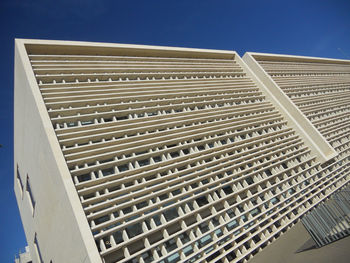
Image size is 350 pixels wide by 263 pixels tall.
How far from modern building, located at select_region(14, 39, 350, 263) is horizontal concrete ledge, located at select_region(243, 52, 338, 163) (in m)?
0.05

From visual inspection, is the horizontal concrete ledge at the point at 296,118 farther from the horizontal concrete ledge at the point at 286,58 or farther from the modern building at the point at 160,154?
the horizontal concrete ledge at the point at 286,58

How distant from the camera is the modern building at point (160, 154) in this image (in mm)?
4379

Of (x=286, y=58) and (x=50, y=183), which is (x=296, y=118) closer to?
(x=286, y=58)

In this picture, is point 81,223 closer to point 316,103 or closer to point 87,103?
point 87,103

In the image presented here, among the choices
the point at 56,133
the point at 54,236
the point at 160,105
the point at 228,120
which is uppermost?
the point at 160,105

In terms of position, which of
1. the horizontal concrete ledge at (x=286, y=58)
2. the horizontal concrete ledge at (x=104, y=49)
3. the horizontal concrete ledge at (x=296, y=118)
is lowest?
the horizontal concrete ledge at (x=296, y=118)

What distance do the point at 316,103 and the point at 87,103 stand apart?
33.7ft

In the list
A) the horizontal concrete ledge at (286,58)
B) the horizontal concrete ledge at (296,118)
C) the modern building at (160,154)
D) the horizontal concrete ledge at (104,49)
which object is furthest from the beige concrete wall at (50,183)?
the horizontal concrete ledge at (286,58)

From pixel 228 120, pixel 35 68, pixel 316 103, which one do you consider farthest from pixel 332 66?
pixel 35 68

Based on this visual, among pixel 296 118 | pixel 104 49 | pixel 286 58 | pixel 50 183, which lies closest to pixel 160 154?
pixel 50 183

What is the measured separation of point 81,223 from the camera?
146 inches

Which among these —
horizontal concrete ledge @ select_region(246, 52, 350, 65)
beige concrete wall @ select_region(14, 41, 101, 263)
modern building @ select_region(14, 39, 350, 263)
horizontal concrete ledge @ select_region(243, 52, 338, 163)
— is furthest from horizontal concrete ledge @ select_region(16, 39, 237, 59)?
horizontal concrete ledge @ select_region(246, 52, 350, 65)

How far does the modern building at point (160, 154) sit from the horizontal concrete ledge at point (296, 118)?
0.16 ft

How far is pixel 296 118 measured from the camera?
886 cm
